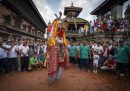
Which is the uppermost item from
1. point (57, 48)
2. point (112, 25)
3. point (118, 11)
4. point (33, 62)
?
point (118, 11)

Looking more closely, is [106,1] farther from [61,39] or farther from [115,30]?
[61,39]

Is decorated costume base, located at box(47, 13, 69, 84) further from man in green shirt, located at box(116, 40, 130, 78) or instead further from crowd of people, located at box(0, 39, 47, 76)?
crowd of people, located at box(0, 39, 47, 76)

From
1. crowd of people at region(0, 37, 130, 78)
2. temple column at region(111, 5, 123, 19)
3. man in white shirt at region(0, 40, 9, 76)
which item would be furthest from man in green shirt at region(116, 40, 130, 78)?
temple column at region(111, 5, 123, 19)

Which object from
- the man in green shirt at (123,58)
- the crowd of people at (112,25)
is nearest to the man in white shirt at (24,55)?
the man in green shirt at (123,58)

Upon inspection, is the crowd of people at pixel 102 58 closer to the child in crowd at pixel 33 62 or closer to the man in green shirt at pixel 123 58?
the man in green shirt at pixel 123 58

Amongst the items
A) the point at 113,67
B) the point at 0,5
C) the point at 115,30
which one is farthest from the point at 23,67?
the point at 115,30

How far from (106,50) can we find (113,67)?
63.3 inches

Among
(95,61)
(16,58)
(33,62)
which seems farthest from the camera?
(33,62)

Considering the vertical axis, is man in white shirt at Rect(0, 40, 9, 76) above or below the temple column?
below

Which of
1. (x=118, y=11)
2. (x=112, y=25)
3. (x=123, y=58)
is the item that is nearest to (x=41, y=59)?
(x=123, y=58)

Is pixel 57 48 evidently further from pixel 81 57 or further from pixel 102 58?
pixel 102 58

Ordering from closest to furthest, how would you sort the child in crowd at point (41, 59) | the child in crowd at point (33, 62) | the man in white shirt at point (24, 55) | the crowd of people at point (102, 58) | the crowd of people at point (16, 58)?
the crowd of people at point (102, 58) → the crowd of people at point (16, 58) → the man in white shirt at point (24, 55) → the child in crowd at point (33, 62) → the child in crowd at point (41, 59)

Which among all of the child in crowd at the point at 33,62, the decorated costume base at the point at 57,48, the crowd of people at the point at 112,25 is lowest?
the child in crowd at the point at 33,62

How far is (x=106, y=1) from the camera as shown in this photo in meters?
19.5
